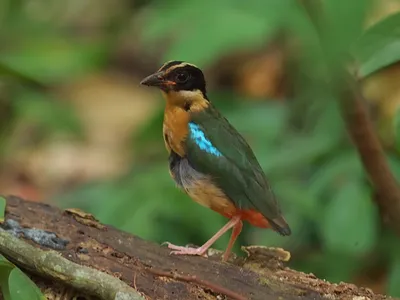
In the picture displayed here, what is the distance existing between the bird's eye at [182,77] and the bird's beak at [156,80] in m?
0.03

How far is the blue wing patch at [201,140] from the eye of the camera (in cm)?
343

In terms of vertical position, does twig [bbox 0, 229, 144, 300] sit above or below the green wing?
below

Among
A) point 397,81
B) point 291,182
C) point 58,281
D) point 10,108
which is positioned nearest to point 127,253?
point 58,281

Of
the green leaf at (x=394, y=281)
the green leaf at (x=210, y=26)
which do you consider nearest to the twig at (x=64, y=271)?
the green leaf at (x=394, y=281)

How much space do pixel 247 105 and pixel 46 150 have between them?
3.48m

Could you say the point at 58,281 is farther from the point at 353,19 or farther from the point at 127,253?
the point at 353,19

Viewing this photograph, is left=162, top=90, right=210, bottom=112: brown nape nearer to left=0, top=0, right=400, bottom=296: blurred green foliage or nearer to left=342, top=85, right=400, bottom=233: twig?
left=342, top=85, right=400, bottom=233: twig

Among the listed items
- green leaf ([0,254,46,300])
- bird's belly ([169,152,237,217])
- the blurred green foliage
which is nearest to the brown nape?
bird's belly ([169,152,237,217])

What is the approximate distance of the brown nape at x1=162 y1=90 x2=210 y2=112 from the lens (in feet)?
11.7

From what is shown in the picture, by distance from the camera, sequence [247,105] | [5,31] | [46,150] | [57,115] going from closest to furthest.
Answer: [247,105] < [57,115] < [5,31] < [46,150]

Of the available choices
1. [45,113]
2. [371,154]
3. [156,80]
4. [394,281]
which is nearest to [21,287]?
[156,80]

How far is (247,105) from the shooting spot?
675 centimetres

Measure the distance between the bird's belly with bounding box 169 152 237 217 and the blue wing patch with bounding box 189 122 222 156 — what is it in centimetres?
10

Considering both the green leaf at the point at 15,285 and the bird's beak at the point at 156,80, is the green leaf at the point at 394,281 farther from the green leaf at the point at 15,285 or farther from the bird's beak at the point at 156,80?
the green leaf at the point at 15,285
